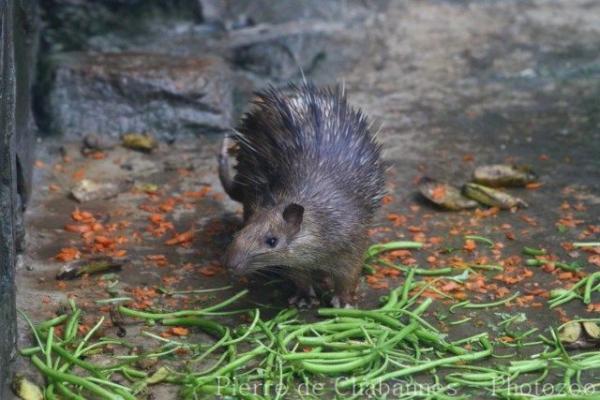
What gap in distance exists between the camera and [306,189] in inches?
249

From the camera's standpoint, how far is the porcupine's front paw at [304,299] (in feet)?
21.2

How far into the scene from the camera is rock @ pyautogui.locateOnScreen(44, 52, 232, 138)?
30.4ft

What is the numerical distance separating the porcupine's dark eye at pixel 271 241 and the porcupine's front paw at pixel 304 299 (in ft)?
1.92

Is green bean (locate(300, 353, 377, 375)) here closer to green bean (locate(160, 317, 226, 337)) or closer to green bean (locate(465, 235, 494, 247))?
green bean (locate(160, 317, 226, 337))

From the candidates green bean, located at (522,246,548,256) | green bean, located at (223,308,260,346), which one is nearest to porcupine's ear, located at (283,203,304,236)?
green bean, located at (223,308,260,346)

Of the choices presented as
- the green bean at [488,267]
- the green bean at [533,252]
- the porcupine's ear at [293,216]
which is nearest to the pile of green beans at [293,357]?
the porcupine's ear at [293,216]

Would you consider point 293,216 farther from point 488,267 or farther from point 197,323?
point 488,267

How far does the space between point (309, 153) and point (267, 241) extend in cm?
81

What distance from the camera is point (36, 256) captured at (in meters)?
7.01

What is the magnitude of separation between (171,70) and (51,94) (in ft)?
3.83

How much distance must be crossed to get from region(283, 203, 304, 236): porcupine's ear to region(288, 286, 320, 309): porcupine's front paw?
0.57 m

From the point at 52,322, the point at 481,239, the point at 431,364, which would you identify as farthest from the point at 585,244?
the point at 52,322

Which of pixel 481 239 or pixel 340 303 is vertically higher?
pixel 481 239

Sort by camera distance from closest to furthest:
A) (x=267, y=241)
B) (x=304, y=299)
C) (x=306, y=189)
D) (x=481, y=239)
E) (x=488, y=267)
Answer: (x=267, y=241) < (x=306, y=189) < (x=304, y=299) < (x=488, y=267) < (x=481, y=239)
